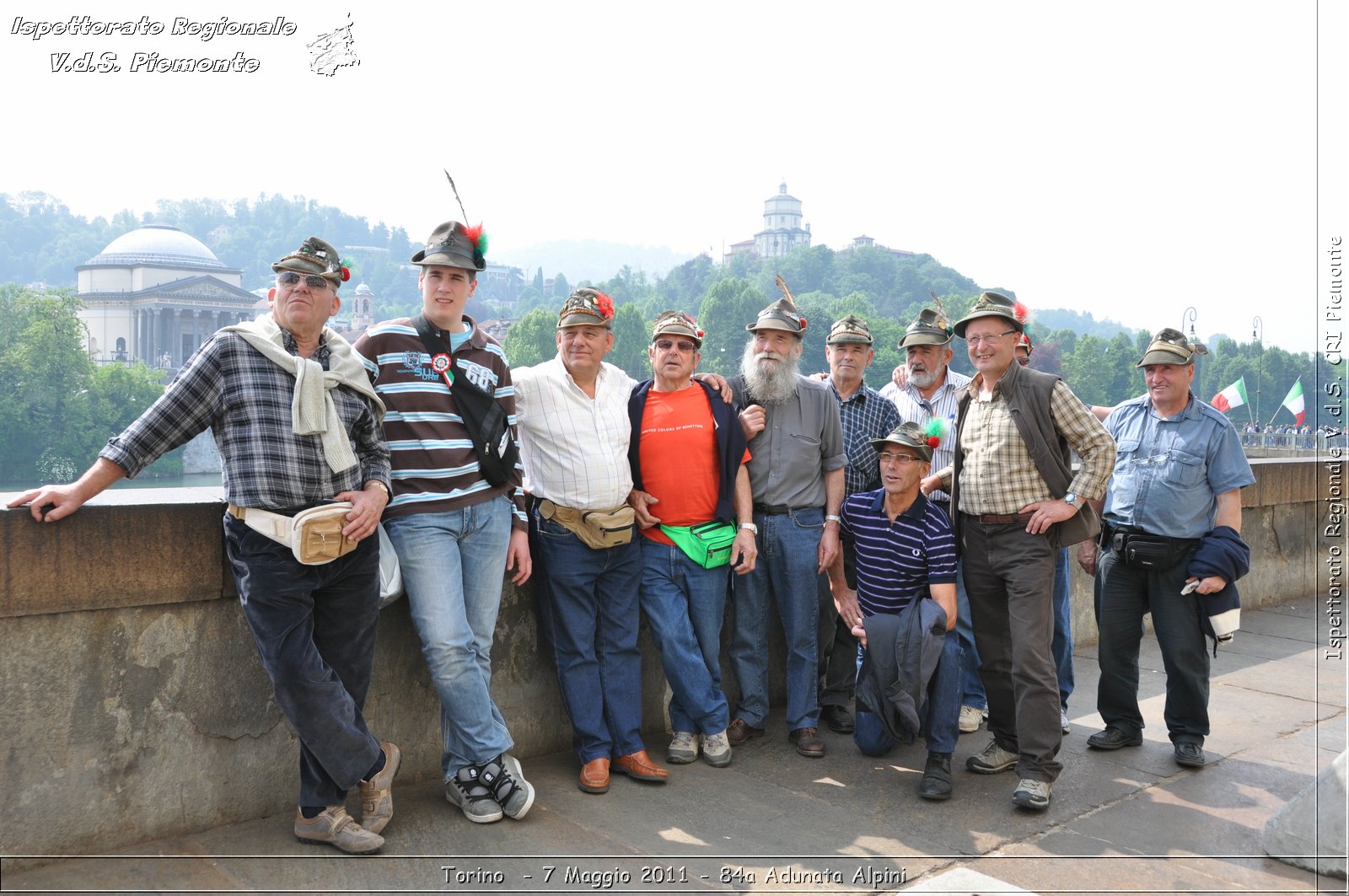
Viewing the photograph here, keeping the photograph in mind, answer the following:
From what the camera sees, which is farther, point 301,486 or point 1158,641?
point 1158,641

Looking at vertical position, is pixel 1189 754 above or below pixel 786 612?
below

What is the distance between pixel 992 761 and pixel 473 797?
2.09 m

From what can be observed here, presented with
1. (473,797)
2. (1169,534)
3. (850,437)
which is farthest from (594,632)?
(1169,534)

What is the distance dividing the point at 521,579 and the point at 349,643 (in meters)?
0.73

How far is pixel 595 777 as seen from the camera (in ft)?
12.7

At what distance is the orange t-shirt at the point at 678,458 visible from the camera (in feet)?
13.9

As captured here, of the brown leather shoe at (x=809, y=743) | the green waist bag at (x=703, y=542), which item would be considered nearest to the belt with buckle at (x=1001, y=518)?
the green waist bag at (x=703, y=542)

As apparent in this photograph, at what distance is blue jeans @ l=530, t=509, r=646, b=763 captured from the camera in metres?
3.98

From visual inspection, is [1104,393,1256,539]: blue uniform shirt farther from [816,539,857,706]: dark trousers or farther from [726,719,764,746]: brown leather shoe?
[726,719,764,746]: brown leather shoe

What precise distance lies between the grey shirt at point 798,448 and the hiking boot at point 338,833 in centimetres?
208

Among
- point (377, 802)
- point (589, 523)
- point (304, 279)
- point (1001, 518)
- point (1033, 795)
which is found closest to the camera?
point (304, 279)

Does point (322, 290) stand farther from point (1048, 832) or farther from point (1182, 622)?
point (1182, 622)

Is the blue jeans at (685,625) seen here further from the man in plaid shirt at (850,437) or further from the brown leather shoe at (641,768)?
the man in plaid shirt at (850,437)

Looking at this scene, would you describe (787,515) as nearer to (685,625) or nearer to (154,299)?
(685,625)
